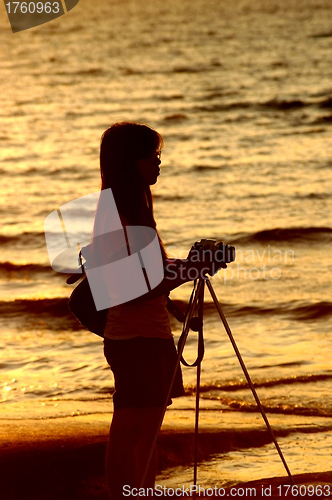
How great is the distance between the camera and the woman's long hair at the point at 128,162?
2650 millimetres

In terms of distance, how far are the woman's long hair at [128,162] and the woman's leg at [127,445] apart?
2.23 feet

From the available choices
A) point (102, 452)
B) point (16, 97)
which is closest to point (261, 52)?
point (16, 97)

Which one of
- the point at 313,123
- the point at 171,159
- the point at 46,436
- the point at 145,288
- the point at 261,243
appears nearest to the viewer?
the point at 145,288

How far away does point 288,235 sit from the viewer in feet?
32.0

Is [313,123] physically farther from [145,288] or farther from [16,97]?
[145,288]

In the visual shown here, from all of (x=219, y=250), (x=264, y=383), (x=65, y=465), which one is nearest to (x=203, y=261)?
(x=219, y=250)

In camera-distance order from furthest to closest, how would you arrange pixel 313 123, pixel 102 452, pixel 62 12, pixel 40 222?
pixel 62 12 → pixel 313 123 → pixel 40 222 → pixel 102 452

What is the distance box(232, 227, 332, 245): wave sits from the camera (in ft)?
31.1

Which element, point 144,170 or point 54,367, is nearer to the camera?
point 144,170

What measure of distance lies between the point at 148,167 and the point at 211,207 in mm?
8116

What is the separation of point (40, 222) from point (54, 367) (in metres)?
5.21

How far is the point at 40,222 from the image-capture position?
10766 mm

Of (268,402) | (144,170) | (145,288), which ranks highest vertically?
(144,170)

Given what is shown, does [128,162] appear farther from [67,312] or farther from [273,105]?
[273,105]
